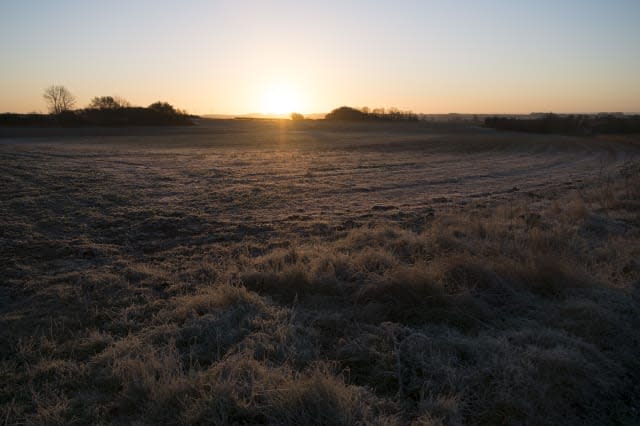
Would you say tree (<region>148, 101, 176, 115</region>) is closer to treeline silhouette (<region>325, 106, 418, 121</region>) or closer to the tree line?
the tree line

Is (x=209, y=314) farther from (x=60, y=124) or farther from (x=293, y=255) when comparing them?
(x=60, y=124)

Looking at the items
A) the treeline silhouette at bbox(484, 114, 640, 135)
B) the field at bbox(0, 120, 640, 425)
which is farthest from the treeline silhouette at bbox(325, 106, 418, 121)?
the field at bbox(0, 120, 640, 425)

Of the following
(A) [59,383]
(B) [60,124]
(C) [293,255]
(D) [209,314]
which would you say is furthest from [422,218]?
(B) [60,124]

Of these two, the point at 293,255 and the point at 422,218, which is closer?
the point at 293,255

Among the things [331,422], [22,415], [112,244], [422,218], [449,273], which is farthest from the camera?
[422,218]

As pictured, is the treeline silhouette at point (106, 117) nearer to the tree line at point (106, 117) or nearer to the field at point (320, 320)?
the tree line at point (106, 117)

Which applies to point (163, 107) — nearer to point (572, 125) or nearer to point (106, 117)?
point (106, 117)

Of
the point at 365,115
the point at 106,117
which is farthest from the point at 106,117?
the point at 365,115

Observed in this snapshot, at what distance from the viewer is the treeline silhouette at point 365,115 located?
9519 cm

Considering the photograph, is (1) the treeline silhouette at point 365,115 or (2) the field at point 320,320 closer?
(2) the field at point 320,320

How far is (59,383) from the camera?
3.42 meters

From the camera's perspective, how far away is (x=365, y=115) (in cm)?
9588

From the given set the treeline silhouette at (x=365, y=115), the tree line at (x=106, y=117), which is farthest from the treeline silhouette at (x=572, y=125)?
the tree line at (x=106, y=117)

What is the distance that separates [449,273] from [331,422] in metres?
2.91
